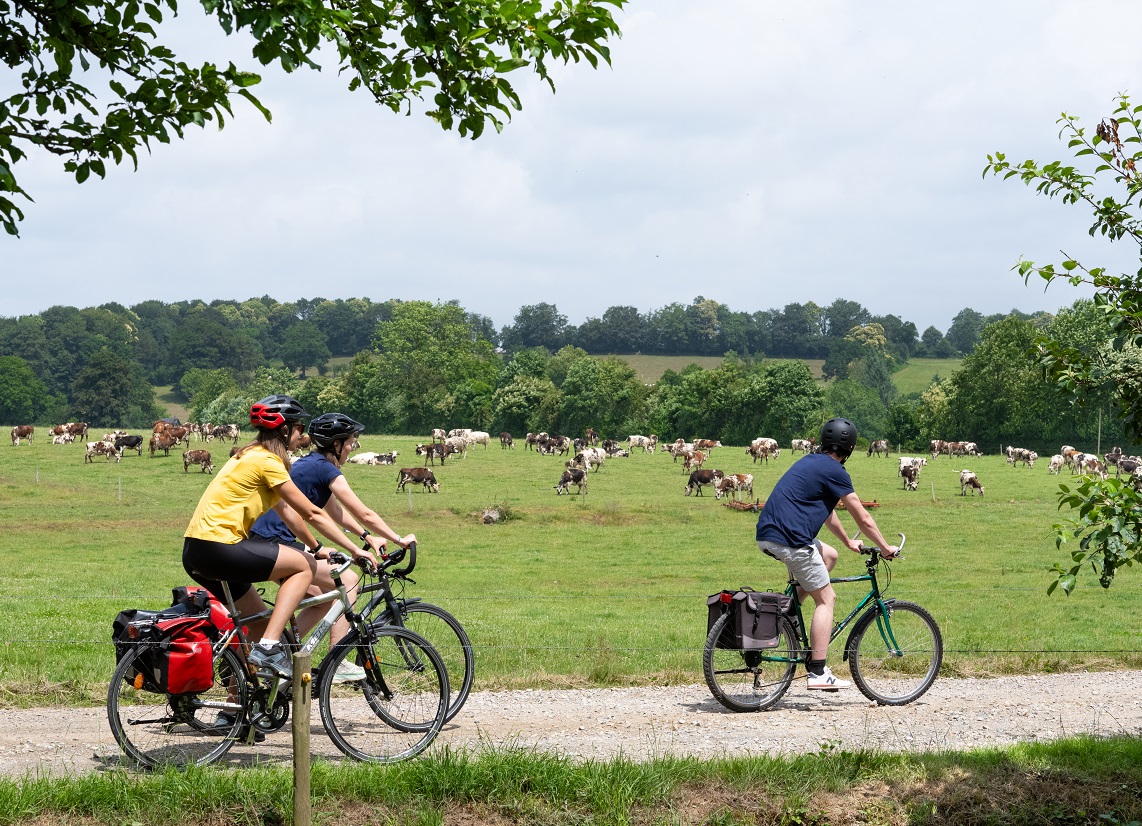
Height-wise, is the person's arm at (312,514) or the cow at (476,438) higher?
the person's arm at (312,514)

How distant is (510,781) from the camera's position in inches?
240

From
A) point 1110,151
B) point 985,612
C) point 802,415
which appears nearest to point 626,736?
point 1110,151

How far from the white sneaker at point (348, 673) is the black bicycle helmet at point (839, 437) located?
12.9ft

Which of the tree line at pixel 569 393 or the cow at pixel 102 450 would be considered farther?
the tree line at pixel 569 393

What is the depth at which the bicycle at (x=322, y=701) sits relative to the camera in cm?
658

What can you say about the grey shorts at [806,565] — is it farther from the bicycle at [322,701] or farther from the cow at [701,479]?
the cow at [701,479]

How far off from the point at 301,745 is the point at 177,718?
5.48ft

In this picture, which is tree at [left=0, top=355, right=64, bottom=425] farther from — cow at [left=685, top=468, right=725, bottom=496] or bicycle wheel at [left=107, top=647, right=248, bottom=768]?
bicycle wheel at [left=107, top=647, right=248, bottom=768]

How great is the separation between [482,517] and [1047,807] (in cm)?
3460

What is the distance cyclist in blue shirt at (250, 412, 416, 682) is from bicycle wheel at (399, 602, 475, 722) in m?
0.45

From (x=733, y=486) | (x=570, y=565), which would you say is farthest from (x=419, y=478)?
(x=570, y=565)

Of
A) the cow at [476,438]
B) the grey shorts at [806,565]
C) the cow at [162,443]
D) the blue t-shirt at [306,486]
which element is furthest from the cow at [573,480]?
the blue t-shirt at [306,486]

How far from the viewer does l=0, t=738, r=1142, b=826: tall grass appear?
5.75m

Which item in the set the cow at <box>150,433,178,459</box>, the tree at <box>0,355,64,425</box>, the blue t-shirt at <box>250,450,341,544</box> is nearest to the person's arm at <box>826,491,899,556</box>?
the blue t-shirt at <box>250,450,341,544</box>
